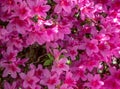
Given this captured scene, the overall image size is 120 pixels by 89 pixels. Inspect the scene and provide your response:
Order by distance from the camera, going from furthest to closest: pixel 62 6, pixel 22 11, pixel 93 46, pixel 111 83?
pixel 111 83 → pixel 93 46 → pixel 62 6 → pixel 22 11

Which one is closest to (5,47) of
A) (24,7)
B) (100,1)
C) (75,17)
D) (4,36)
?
(4,36)

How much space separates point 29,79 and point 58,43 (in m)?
0.28

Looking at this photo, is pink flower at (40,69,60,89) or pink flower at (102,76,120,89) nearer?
pink flower at (40,69,60,89)

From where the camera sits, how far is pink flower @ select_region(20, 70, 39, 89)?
2.15 meters

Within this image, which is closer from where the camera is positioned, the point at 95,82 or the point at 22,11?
the point at 22,11

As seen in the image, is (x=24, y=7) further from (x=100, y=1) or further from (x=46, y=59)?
(x=100, y=1)

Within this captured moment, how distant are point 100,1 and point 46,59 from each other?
51 cm

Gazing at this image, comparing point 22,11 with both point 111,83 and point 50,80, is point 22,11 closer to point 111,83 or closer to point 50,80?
point 50,80

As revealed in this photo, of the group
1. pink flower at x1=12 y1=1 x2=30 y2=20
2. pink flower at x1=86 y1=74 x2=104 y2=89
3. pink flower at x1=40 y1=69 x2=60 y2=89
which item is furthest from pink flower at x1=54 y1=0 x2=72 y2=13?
pink flower at x1=86 y1=74 x2=104 y2=89

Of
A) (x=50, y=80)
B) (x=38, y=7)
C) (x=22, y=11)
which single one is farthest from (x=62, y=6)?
(x=50, y=80)

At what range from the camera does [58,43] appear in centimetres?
227

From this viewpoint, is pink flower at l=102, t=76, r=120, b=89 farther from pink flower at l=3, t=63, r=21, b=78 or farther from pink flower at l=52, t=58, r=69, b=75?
pink flower at l=3, t=63, r=21, b=78

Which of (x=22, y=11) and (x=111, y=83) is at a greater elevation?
(x=22, y=11)

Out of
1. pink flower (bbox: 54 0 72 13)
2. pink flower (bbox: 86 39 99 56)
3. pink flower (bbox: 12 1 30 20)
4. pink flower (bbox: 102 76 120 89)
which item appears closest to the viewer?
pink flower (bbox: 12 1 30 20)
